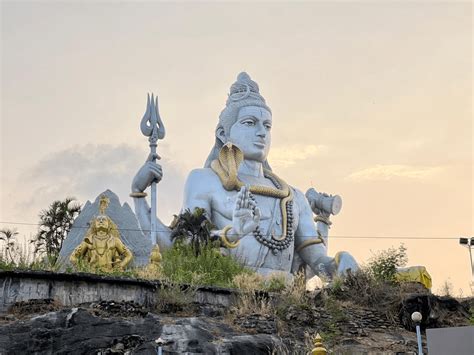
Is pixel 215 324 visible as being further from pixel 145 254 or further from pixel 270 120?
pixel 270 120

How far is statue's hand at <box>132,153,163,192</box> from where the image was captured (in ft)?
76.4

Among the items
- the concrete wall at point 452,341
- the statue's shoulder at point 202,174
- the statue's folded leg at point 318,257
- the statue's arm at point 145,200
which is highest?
the statue's shoulder at point 202,174

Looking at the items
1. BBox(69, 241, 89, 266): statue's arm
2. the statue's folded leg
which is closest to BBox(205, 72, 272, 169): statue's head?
the statue's folded leg

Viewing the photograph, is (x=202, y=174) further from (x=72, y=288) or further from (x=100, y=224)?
(x=72, y=288)

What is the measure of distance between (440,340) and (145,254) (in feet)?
40.4

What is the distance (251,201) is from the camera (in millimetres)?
23203

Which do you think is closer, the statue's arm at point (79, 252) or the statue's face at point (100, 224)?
the statue's arm at point (79, 252)

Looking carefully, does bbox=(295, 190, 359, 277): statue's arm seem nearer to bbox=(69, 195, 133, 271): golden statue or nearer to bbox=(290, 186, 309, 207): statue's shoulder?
bbox=(290, 186, 309, 207): statue's shoulder

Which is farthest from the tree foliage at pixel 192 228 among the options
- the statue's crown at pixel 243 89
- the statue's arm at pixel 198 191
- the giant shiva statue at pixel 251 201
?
the statue's crown at pixel 243 89

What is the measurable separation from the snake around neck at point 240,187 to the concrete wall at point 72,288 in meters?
9.12

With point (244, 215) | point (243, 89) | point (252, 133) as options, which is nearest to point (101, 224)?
point (244, 215)

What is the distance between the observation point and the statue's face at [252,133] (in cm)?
2597

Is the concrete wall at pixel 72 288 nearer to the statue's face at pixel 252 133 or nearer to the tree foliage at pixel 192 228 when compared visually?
the tree foliage at pixel 192 228

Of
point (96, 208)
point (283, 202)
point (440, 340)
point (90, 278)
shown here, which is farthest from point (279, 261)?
point (440, 340)
